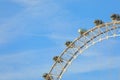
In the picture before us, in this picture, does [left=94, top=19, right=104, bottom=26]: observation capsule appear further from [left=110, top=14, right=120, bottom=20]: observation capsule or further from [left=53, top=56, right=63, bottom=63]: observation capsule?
[left=53, top=56, right=63, bottom=63]: observation capsule

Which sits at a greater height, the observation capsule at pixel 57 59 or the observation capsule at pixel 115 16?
the observation capsule at pixel 57 59

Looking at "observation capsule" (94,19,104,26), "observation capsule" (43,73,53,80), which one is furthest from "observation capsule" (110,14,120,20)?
"observation capsule" (43,73,53,80)

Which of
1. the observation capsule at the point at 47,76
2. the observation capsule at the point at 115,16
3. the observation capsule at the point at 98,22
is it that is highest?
the observation capsule at the point at 47,76

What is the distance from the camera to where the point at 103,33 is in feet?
443

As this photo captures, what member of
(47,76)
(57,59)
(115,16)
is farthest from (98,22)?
(47,76)

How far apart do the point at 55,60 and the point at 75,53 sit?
5.52 metres

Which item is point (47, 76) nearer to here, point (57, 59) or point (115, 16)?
point (57, 59)

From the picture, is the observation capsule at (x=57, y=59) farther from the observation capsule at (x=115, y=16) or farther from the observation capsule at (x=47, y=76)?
the observation capsule at (x=115, y=16)

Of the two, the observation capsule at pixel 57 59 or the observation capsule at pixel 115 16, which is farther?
the observation capsule at pixel 57 59

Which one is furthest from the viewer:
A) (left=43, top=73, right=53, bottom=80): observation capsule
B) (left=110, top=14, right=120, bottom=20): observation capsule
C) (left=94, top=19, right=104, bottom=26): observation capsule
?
(left=43, top=73, right=53, bottom=80): observation capsule

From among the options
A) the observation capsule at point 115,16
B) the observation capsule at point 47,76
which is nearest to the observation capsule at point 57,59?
Result: the observation capsule at point 47,76

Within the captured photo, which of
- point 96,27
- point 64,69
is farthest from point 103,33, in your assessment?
point 64,69

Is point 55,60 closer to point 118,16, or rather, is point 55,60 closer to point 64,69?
point 64,69

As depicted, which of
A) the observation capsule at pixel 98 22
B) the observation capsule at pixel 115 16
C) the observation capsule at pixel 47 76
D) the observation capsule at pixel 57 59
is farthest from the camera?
the observation capsule at pixel 47 76
